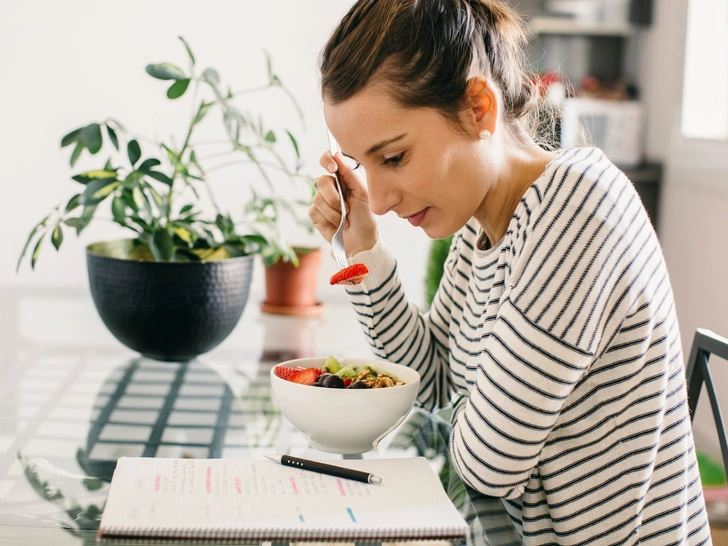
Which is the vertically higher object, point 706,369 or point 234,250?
point 234,250

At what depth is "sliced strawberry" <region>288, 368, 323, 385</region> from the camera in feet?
3.01

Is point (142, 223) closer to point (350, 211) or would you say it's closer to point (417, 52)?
point (350, 211)

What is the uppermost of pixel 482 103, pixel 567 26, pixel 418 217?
pixel 567 26

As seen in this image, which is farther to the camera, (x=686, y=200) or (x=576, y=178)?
(x=686, y=200)

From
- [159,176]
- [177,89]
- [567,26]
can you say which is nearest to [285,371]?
[159,176]

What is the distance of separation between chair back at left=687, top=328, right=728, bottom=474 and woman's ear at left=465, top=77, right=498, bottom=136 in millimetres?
428

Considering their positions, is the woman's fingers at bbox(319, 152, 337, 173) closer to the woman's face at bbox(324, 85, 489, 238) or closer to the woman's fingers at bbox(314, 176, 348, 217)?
the woman's fingers at bbox(314, 176, 348, 217)

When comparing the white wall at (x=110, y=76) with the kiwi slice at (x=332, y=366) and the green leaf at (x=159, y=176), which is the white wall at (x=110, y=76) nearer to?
the green leaf at (x=159, y=176)

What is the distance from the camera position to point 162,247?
1.25 metres

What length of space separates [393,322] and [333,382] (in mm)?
295

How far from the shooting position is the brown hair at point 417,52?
874mm

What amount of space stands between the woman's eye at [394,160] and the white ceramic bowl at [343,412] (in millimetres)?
249

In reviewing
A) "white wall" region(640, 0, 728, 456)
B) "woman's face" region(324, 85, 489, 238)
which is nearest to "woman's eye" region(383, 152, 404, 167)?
"woman's face" region(324, 85, 489, 238)

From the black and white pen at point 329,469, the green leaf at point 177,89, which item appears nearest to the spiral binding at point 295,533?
the black and white pen at point 329,469
